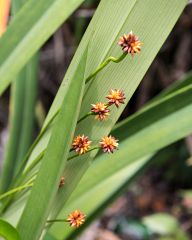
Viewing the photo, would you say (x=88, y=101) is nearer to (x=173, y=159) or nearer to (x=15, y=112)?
(x=15, y=112)

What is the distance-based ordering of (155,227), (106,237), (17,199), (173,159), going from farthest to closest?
(173,159) → (106,237) → (155,227) → (17,199)

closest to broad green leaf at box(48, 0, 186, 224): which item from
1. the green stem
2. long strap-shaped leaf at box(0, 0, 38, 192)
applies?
the green stem

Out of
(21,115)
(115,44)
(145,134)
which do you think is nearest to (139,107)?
(21,115)

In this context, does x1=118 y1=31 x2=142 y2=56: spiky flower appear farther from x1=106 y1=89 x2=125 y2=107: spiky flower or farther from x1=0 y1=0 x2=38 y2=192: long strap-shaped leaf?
x1=0 y1=0 x2=38 y2=192: long strap-shaped leaf

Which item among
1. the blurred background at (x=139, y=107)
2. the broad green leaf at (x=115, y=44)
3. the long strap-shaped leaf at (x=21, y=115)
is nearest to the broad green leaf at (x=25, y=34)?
the broad green leaf at (x=115, y=44)

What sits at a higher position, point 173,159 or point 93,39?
point 173,159

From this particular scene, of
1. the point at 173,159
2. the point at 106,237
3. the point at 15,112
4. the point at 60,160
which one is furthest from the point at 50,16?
the point at 173,159

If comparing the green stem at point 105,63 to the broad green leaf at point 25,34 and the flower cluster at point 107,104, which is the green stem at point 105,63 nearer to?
the flower cluster at point 107,104
